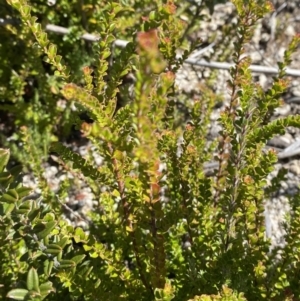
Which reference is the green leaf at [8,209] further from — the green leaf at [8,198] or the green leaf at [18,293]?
the green leaf at [18,293]

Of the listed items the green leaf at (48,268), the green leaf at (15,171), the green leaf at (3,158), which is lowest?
the green leaf at (48,268)

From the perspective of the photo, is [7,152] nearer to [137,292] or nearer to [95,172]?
[95,172]

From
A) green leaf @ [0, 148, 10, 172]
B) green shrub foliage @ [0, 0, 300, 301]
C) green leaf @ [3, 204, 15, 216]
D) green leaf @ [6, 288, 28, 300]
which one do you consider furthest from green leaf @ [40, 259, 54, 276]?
green leaf @ [0, 148, 10, 172]

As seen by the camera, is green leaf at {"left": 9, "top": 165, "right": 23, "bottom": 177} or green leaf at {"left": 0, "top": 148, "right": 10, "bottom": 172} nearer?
green leaf at {"left": 0, "top": 148, "right": 10, "bottom": 172}

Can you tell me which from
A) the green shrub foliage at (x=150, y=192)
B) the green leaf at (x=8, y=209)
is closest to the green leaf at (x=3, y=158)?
the green shrub foliage at (x=150, y=192)

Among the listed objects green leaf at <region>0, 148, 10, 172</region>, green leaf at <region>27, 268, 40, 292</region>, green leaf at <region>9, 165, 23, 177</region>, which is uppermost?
green leaf at <region>0, 148, 10, 172</region>

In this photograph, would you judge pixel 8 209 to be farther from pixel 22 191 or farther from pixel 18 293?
pixel 18 293

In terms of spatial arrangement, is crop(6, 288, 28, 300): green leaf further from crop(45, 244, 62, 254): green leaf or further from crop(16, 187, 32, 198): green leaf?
crop(16, 187, 32, 198): green leaf

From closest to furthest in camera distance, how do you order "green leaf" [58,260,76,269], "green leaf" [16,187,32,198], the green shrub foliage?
1. the green shrub foliage
2. "green leaf" [16,187,32,198]
3. "green leaf" [58,260,76,269]

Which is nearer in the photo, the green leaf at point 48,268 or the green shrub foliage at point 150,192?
the green shrub foliage at point 150,192

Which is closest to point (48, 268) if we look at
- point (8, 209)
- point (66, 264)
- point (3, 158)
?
point (66, 264)

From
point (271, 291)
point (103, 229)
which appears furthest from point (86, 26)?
point (271, 291)
